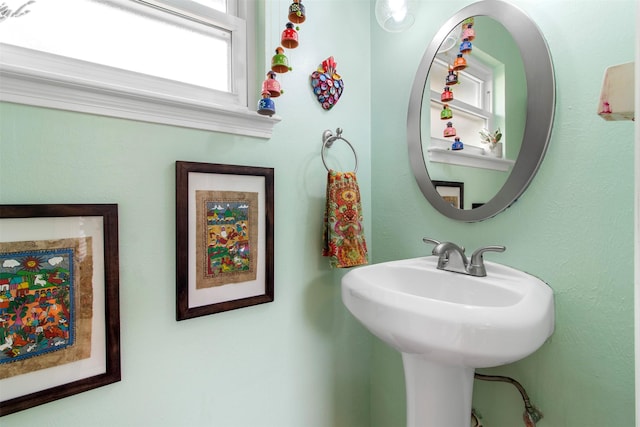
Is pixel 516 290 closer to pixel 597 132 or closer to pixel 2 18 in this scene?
pixel 597 132

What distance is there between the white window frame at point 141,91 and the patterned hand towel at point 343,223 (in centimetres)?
30

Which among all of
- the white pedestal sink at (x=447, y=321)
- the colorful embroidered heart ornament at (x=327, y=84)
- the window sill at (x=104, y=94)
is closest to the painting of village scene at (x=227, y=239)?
the window sill at (x=104, y=94)

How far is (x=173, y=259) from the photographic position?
845mm

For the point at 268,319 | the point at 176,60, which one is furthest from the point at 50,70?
the point at 268,319

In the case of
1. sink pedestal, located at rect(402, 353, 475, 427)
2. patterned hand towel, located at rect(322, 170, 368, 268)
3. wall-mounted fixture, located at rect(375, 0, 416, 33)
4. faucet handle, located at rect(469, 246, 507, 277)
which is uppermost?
wall-mounted fixture, located at rect(375, 0, 416, 33)

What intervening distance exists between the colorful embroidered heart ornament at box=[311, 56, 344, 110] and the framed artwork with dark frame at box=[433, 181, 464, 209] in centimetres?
49

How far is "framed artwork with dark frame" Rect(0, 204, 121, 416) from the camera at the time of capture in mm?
646

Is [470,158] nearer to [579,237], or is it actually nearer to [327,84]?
[579,237]

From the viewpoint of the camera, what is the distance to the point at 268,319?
3.36 feet

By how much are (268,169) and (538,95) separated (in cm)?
81

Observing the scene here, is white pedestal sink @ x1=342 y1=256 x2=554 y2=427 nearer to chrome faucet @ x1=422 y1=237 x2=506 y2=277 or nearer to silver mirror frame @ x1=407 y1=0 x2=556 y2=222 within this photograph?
chrome faucet @ x1=422 y1=237 x2=506 y2=277

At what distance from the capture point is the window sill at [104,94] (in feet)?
2.14

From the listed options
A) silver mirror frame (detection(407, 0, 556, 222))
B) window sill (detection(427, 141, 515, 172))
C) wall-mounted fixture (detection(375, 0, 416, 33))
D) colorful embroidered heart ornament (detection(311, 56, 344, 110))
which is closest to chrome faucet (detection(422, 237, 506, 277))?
silver mirror frame (detection(407, 0, 556, 222))

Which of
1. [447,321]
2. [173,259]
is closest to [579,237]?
[447,321]
